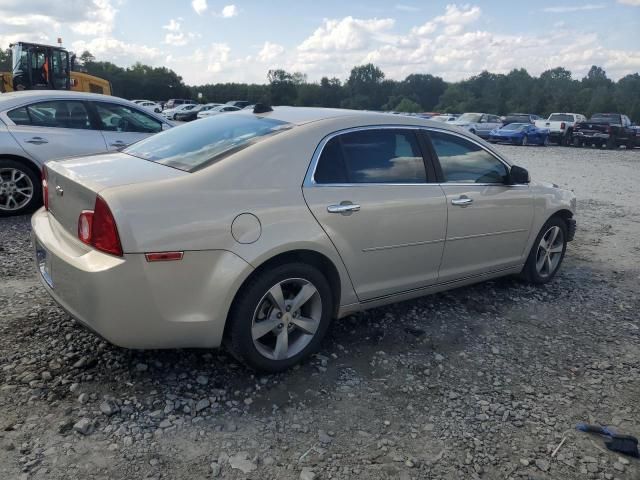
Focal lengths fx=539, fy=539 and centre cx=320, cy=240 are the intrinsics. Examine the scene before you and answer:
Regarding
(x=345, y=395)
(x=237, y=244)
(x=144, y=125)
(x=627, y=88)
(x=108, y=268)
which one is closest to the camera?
(x=108, y=268)

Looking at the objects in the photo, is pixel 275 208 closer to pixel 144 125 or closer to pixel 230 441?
pixel 230 441

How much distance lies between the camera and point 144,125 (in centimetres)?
752

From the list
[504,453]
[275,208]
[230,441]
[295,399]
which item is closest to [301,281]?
[275,208]

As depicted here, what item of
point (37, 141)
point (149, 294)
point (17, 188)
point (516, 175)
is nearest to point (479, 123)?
point (37, 141)

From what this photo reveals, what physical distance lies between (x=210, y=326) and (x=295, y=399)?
0.67 meters

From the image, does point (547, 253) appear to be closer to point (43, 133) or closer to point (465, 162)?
point (465, 162)

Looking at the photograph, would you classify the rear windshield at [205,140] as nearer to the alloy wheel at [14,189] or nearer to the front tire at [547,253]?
the front tire at [547,253]

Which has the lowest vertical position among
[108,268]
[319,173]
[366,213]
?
[108,268]

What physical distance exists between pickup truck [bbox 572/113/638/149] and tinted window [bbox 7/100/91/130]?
86.9 feet

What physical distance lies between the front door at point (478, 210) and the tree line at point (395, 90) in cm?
6150

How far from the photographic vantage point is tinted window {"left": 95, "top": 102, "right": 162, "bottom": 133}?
7.21m

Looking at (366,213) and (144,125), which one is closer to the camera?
(366,213)

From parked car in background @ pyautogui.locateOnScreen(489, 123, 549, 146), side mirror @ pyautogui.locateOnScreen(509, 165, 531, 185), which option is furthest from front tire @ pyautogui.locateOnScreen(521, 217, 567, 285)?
parked car in background @ pyautogui.locateOnScreen(489, 123, 549, 146)

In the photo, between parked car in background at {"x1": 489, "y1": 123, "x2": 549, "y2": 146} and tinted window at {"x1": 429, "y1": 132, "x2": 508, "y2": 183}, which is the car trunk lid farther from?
parked car in background at {"x1": 489, "y1": 123, "x2": 549, "y2": 146}
